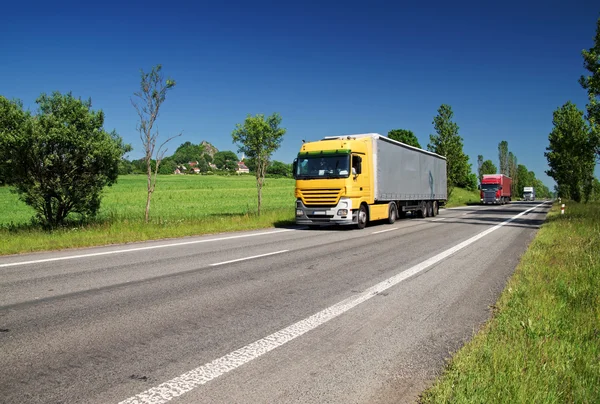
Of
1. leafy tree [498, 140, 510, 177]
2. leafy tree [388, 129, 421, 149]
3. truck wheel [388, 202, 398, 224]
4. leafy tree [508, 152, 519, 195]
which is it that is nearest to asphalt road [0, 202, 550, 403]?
→ truck wheel [388, 202, 398, 224]

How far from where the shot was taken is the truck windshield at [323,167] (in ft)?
53.2

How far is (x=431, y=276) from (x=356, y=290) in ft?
5.94

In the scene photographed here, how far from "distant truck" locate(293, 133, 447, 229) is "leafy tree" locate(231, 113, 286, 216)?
145 inches

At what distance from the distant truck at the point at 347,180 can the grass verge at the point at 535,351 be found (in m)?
10.3

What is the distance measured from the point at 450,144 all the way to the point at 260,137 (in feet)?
107

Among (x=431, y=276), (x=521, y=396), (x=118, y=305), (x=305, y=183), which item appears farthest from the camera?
(x=305, y=183)

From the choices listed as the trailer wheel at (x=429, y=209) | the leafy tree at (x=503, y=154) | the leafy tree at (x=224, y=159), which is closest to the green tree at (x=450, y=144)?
the trailer wheel at (x=429, y=209)

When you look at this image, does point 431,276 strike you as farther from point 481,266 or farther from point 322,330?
point 322,330

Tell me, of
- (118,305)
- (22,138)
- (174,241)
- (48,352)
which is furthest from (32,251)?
(48,352)

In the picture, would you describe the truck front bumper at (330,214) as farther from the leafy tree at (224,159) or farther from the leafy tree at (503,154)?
the leafy tree at (224,159)

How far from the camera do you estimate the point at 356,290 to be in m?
6.01

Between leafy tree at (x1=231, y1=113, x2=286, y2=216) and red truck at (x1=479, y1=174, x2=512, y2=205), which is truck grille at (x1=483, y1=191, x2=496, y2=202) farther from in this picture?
leafy tree at (x1=231, y1=113, x2=286, y2=216)

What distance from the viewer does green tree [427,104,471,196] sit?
4684cm

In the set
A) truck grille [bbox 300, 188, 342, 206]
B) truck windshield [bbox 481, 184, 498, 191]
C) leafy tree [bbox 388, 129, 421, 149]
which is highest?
leafy tree [bbox 388, 129, 421, 149]
